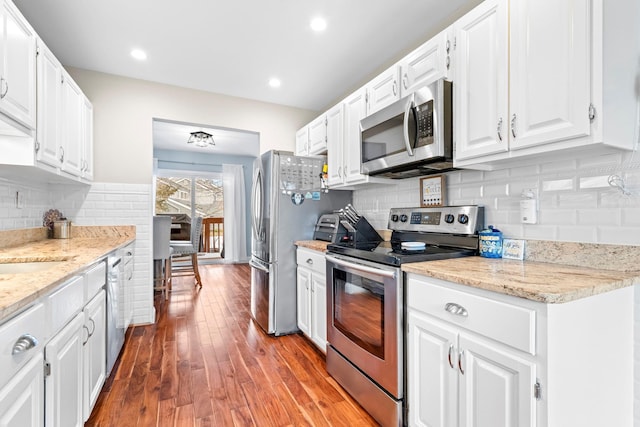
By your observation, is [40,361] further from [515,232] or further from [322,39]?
[322,39]

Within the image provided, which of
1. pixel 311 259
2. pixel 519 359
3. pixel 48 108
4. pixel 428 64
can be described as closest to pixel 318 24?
pixel 428 64

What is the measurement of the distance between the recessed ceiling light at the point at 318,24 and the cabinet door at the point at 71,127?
187 cm

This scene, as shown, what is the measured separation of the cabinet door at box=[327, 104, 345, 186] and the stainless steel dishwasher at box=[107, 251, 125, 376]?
5.94 feet

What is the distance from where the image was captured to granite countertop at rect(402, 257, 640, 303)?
0.98 metres

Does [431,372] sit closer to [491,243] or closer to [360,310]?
[360,310]

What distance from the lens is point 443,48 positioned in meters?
1.72

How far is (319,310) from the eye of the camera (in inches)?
95.0

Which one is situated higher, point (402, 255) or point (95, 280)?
point (402, 255)

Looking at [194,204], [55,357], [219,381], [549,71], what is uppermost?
[549,71]

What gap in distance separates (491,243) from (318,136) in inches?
79.2

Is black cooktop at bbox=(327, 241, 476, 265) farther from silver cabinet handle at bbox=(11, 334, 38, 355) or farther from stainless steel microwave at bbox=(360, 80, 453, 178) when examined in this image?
silver cabinet handle at bbox=(11, 334, 38, 355)

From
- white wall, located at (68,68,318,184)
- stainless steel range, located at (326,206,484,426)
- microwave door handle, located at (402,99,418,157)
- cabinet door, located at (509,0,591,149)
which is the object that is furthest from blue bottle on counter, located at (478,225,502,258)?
white wall, located at (68,68,318,184)

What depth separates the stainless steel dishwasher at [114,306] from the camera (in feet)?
6.54

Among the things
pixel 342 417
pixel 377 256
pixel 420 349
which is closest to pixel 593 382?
pixel 420 349
